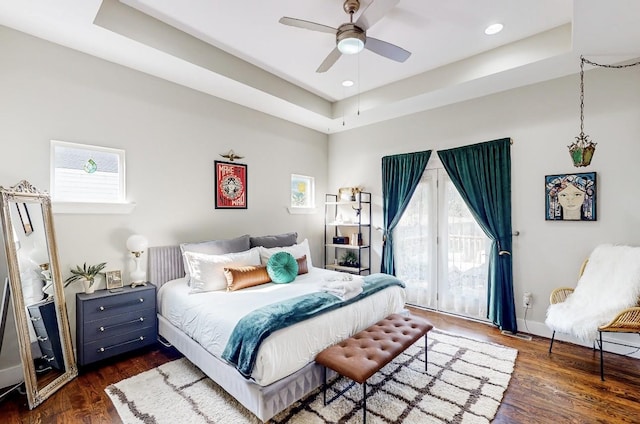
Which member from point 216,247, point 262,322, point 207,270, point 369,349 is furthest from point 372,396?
point 216,247

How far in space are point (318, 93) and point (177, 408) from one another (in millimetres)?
4071

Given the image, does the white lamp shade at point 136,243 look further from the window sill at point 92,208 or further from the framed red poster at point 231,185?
the framed red poster at point 231,185

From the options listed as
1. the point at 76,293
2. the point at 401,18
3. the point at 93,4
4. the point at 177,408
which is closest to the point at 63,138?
the point at 93,4

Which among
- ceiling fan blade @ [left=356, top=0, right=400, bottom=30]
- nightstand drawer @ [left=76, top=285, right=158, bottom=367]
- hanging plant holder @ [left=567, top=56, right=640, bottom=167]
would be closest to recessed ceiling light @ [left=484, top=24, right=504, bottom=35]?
hanging plant holder @ [left=567, top=56, right=640, bottom=167]

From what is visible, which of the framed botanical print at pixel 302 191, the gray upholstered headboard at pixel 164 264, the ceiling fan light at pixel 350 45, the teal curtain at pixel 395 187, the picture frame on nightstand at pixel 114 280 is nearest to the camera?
the ceiling fan light at pixel 350 45

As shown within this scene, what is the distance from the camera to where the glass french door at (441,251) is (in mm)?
3982

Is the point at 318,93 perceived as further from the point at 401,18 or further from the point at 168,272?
the point at 168,272

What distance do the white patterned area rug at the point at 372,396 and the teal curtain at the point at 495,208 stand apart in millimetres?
880

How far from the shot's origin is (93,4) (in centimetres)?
226

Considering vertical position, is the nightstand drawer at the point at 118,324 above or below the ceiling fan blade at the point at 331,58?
below

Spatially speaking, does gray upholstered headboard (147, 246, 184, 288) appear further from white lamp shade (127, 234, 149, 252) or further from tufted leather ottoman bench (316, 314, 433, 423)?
tufted leather ottoman bench (316, 314, 433, 423)

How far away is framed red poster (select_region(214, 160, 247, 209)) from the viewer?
4.00 metres

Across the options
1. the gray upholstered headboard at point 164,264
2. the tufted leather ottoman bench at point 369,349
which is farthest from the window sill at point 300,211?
the tufted leather ottoman bench at point 369,349

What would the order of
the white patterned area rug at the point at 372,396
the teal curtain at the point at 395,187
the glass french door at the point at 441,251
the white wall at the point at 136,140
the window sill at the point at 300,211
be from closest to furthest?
the white patterned area rug at the point at 372,396
the white wall at the point at 136,140
the glass french door at the point at 441,251
the teal curtain at the point at 395,187
the window sill at the point at 300,211
